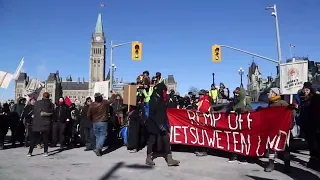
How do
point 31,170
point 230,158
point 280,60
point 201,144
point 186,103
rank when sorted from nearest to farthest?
point 31,170 < point 230,158 < point 201,144 < point 186,103 < point 280,60

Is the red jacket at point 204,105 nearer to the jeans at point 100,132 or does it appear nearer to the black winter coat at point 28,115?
the jeans at point 100,132

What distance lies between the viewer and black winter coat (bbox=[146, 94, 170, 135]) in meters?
8.09

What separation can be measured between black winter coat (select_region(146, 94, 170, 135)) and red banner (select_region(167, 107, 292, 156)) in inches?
70.3

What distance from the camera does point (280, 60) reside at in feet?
84.9

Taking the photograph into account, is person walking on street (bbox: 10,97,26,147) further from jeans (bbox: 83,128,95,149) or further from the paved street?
the paved street

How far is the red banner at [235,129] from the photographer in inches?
301

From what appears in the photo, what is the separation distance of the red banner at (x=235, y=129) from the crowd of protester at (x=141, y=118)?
24 cm

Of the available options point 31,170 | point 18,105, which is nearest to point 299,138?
point 31,170

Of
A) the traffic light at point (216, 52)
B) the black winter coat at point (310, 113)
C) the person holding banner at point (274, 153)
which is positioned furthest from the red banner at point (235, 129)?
the traffic light at point (216, 52)

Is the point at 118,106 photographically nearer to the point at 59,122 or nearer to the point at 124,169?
the point at 59,122

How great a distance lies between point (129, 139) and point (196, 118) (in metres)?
2.32

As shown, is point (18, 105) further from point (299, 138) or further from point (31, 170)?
point (299, 138)

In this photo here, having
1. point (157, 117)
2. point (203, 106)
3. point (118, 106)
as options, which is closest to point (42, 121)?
point (157, 117)

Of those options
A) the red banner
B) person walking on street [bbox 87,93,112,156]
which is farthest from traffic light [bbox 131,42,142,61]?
the red banner
